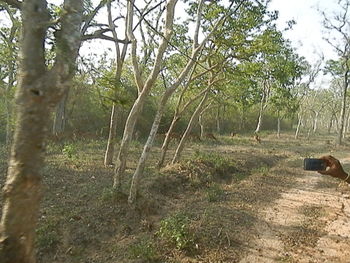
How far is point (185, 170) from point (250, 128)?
31.5m

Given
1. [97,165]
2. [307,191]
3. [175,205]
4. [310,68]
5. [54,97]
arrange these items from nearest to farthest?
[54,97]
[175,205]
[307,191]
[97,165]
[310,68]

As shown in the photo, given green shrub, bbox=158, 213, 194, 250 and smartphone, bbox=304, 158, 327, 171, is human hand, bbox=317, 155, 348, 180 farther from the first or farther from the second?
green shrub, bbox=158, 213, 194, 250

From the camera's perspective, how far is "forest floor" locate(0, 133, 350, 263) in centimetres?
643

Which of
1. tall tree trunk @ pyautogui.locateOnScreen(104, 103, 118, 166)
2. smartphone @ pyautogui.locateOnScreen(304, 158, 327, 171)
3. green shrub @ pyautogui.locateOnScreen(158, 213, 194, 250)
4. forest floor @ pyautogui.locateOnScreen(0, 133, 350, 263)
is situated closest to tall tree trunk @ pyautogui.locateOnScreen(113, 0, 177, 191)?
forest floor @ pyautogui.locateOnScreen(0, 133, 350, 263)

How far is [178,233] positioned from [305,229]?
324 cm

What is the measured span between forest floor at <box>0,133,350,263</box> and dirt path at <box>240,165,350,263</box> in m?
0.02

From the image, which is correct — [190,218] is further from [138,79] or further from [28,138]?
[28,138]

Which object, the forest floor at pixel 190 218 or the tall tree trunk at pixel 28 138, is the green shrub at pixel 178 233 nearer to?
the forest floor at pixel 190 218

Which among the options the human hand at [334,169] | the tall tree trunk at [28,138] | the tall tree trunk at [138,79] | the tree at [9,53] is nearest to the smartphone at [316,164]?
the human hand at [334,169]

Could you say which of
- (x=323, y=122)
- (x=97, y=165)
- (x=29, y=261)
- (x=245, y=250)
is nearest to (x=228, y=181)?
(x=97, y=165)

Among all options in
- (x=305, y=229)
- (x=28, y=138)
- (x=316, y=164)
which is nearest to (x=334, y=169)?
(x=316, y=164)

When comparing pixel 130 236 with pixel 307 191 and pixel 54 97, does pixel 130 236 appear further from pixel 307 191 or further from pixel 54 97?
pixel 307 191

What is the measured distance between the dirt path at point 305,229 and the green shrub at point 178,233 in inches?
43.8

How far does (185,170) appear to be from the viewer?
40.2ft
